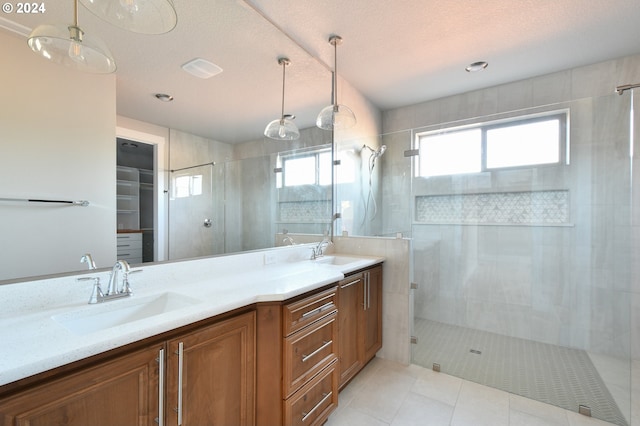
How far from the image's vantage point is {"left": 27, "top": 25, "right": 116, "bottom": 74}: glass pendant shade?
2.91 feet

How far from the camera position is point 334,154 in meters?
2.80

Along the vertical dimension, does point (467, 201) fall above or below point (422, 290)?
above

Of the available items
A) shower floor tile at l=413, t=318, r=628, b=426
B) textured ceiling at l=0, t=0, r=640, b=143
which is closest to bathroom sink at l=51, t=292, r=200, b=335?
textured ceiling at l=0, t=0, r=640, b=143

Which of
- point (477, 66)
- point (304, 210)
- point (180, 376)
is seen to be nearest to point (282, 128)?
point (304, 210)

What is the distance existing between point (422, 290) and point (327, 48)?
252 centimetres

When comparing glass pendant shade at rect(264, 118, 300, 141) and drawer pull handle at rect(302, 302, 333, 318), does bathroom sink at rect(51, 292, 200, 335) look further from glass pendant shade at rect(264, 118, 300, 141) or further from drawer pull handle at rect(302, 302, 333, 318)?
glass pendant shade at rect(264, 118, 300, 141)

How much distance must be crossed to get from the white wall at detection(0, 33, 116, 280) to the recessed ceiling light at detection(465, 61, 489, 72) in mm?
2859

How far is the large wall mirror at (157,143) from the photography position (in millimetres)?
1000

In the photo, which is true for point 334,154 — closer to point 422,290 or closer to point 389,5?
point 389,5

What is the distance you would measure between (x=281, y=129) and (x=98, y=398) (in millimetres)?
1830

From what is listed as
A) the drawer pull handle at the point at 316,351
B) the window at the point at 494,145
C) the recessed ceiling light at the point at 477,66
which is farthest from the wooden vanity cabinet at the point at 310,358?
the recessed ceiling light at the point at 477,66

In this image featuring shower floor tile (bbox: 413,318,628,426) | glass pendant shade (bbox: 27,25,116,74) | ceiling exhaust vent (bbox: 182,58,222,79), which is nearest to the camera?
glass pendant shade (bbox: 27,25,116,74)

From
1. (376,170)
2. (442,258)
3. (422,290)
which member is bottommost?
(422,290)

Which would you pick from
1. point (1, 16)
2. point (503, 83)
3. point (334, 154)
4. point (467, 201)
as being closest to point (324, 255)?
point (334, 154)
